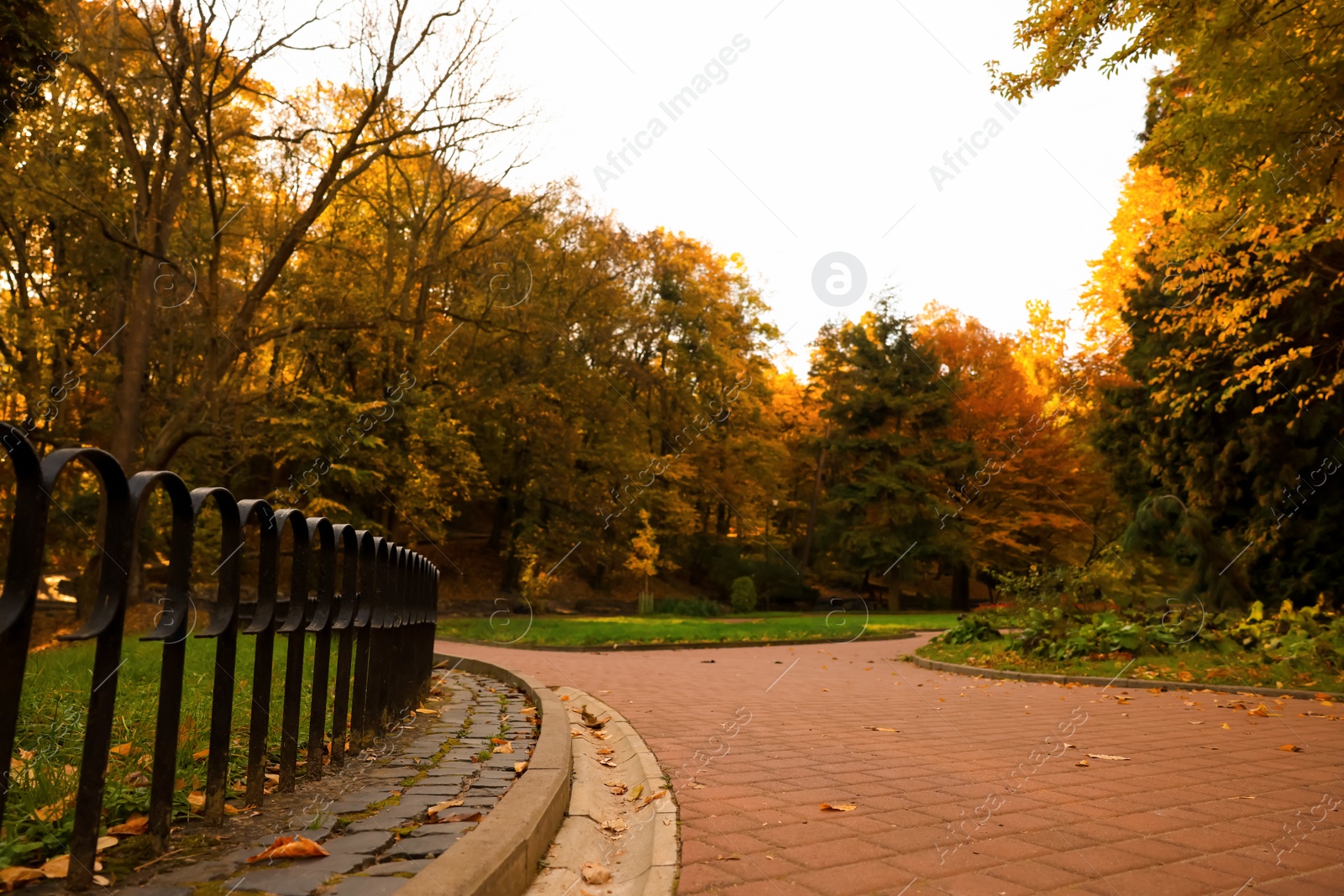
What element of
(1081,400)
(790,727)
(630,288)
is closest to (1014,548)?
(1081,400)

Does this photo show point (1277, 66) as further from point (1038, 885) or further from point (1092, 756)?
point (1038, 885)

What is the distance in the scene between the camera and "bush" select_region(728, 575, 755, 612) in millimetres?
35562

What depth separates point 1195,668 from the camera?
1114cm

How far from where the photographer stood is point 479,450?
106 feet

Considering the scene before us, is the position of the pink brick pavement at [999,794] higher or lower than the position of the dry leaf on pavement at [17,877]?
lower

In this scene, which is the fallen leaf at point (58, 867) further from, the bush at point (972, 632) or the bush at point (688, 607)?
the bush at point (688, 607)

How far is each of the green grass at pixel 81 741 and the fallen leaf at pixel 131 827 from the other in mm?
81

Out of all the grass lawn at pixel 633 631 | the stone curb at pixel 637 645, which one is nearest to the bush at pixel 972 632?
the stone curb at pixel 637 645

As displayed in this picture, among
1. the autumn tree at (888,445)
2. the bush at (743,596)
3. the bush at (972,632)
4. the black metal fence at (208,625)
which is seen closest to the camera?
the black metal fence at (208,625)

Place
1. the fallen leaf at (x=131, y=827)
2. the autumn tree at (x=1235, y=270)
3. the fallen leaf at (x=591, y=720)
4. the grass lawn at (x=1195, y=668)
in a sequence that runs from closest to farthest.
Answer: the fallen leaf at (x=131, y=827), the fallen leaf at (x=591, y=720), the autumn tree at (x=1235, y=270), the grass lawn at (x=1195, y=668)

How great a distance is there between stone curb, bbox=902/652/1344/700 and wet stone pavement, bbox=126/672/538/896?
23.9 ft

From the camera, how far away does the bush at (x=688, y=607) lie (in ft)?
108

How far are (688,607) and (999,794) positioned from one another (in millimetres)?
28842

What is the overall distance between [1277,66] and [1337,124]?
959 mm
